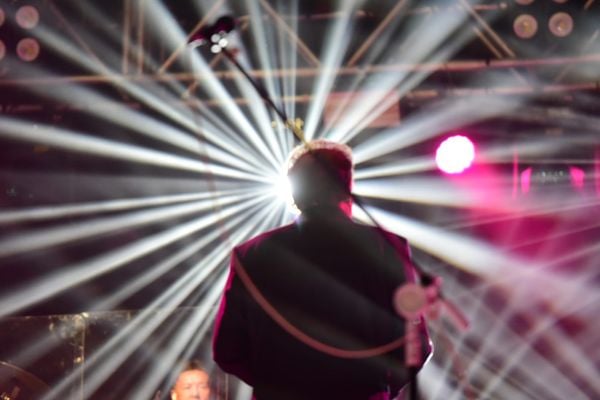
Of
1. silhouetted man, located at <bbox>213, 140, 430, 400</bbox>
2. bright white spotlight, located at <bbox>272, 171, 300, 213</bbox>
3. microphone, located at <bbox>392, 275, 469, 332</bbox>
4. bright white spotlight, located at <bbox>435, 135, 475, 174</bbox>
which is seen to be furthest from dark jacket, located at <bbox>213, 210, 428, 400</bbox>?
bright white spotlight, located at <bbox>272, 171, 300, 213</bbox>

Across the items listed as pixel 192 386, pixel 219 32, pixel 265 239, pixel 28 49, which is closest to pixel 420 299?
pixel 265 239

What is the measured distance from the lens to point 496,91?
547cm

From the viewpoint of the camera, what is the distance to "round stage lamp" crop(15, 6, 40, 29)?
5.14 m

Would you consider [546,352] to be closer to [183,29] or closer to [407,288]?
[183,29]

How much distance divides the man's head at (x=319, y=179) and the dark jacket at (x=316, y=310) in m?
0.05

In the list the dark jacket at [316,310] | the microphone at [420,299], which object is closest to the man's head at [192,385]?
the dark jacket at [316,310]

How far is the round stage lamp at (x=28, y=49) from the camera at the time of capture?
5172 mm

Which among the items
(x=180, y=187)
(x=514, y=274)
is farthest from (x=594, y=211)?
(x=180, y=187)

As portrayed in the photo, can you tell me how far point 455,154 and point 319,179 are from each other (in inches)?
135

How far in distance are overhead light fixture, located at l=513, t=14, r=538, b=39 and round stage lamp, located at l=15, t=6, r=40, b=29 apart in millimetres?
3242

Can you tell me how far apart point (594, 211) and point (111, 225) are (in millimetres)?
3821

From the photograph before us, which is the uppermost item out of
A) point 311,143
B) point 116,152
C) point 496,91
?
point 496,91

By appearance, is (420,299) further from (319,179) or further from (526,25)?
(526,25)

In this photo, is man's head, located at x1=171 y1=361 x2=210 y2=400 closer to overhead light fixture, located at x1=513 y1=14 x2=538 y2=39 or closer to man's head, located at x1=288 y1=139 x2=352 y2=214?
overhead light fixture, located at x1=513 y1=14 x2=538 y2=39
